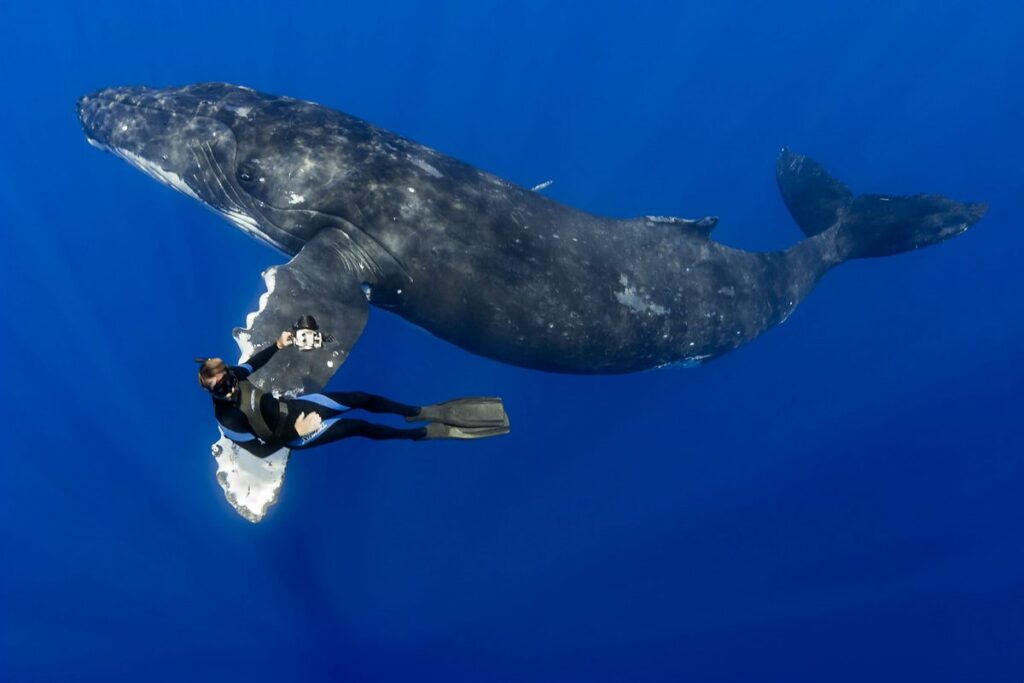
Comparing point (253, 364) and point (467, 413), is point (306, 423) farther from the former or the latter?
point (467, 413)

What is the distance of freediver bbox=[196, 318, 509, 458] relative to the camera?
17.3 feet

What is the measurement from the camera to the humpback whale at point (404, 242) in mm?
7836

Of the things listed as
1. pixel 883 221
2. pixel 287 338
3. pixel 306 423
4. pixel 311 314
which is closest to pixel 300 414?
pixel 306 423

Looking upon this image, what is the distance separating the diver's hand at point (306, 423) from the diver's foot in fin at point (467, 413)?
2.10 metres

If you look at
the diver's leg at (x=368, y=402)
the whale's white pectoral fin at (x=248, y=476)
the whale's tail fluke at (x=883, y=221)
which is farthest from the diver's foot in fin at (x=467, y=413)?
the whale's tail fluke at (x=883, y=221)

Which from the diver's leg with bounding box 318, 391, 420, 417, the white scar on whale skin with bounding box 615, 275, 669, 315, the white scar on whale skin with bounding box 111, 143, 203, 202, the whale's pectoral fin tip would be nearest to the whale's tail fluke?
the white scar on whale skin with bounding box 615, 275, 669, 315

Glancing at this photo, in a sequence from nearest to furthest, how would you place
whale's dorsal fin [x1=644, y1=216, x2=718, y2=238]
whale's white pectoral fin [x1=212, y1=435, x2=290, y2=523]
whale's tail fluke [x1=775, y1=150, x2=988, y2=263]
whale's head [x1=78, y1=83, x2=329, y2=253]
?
whale's white pectoral fin [x1=212, y1=435, x2=290, y2=523]
whale's head [x1=78, y1=83, x2=329, y2=253]
whale's dorsal fin [x1=644, y1=216, x2=718, y2=238]
whale's tail fluke [x1=775, y1=150, x2=988, y2=263]

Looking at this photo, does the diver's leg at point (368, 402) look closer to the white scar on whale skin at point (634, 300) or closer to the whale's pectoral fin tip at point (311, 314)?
the whale's pectoral fin tip at point (311, 314)

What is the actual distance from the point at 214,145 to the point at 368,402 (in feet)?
15.1

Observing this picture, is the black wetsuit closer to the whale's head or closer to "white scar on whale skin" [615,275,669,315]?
the whale's head

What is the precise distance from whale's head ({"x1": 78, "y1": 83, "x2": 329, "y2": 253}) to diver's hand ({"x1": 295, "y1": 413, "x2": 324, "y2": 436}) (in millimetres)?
3323

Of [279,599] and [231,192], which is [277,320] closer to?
[231,192]

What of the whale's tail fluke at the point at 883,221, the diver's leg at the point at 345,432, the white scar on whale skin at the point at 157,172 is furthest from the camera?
the whale's tail fluke at the point at 883,221

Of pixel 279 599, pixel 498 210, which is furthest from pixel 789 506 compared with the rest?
pixel 279 599
